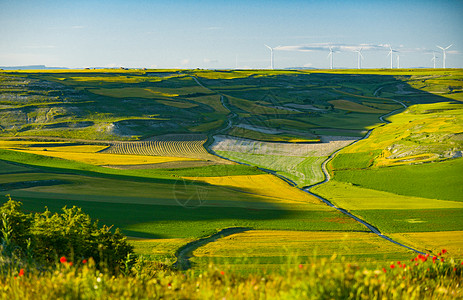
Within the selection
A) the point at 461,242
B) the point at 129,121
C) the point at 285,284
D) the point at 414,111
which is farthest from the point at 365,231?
the point at 414,111

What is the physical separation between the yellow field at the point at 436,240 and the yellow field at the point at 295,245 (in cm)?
315

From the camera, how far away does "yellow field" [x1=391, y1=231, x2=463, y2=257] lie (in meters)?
44.0

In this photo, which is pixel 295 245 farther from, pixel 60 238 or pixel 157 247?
pixel 60 238

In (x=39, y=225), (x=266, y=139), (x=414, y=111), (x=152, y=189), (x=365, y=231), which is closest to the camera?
(x=39, y=225)

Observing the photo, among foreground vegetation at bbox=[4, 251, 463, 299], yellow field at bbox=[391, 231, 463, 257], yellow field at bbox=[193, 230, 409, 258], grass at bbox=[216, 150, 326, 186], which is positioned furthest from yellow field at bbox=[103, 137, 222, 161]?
foreground vegetation at bbox=[4, 251, 463, 299]

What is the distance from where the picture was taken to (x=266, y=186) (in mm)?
75812

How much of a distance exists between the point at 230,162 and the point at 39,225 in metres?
76.7

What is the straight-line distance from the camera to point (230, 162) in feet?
325

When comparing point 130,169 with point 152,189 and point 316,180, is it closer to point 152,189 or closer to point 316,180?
point 152,189

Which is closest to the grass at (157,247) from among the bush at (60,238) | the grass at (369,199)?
the bush at (60,238)

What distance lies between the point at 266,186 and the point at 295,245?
109ft

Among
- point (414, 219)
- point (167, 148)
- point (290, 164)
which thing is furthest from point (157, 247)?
point (167, 148)

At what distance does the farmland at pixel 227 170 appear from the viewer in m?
47.2

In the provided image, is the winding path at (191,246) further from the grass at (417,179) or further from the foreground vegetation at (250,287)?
the grass at (417,179)
